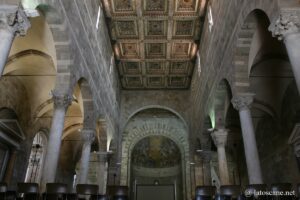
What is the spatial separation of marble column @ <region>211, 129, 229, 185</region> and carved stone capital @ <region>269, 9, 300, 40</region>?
6.54 metres

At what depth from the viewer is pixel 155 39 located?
1505cm

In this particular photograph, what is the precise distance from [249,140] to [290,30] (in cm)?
319

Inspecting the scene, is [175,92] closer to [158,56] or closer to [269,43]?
[158,56]

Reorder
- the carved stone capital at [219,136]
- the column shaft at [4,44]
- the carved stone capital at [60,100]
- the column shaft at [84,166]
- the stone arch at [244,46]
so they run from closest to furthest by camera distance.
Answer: the column shaft at [4,44] < the stone arch at [244,46] < the carved stone capital at [60,100] < the column shaft at [84,166] < the carved stone capital at [219,136]

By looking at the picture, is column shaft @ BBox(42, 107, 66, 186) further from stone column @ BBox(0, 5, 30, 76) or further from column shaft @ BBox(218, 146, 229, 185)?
column shaft @ BBox(218, 146, 229, 185)

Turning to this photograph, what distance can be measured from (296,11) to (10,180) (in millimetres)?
11546

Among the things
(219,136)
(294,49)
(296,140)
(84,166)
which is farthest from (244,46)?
(84,166)

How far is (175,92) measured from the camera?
1972 cm

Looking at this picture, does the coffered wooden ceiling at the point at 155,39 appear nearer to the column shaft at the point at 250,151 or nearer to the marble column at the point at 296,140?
the marble column at the point at 296,140

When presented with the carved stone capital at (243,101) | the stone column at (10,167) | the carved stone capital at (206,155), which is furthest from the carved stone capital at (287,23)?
the stone column at (10,167)

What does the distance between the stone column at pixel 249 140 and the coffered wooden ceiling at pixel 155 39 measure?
687cm

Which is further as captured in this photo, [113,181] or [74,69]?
[113,181]

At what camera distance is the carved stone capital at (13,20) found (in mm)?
4988

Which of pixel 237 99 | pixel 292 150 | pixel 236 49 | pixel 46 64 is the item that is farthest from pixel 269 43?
pixel 46 64
